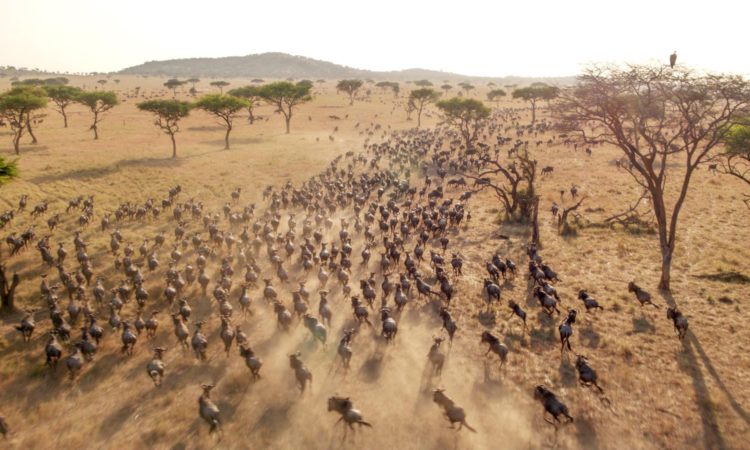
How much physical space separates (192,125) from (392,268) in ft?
200

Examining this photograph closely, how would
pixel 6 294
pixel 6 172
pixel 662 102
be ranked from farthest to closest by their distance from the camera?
1. pixel 662 102
2. pixel 6 294
3. pixel 6 172

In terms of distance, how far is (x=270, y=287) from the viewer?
58.6 feet

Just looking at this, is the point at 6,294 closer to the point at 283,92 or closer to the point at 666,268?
the point at 666,268

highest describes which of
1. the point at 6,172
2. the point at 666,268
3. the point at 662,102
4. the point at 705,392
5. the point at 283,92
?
the point at 283,92

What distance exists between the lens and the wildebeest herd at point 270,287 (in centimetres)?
1398

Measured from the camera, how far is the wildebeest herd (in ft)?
45.9

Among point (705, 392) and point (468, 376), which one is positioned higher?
point (705, 392)

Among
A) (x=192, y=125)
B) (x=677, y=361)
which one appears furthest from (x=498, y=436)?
(x=192, y=125)

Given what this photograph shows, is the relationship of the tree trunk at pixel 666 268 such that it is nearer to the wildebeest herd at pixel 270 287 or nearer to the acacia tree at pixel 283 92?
the wildebeest herd at pixel 270 287

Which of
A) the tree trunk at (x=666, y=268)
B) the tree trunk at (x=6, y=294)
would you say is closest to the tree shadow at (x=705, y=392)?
the tree trunk at (x=666, y=268)

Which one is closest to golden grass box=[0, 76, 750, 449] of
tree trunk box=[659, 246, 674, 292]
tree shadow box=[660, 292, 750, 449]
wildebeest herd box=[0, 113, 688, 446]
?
tree shadow box=[660, 292, 750, 449]

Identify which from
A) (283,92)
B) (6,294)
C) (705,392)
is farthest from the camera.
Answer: (283,92)

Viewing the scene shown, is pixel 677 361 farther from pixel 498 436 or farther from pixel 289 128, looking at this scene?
pixel 289 128

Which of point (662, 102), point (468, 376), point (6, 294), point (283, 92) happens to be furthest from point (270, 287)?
point (283, 92)
